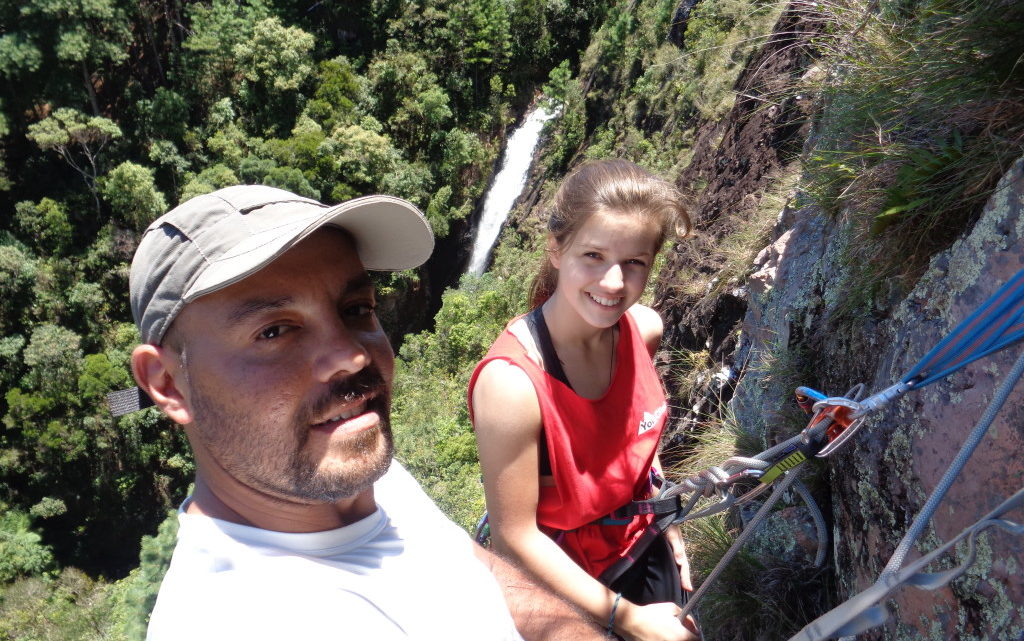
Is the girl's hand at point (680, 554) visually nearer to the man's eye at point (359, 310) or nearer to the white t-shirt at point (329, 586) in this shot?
the white t-shirt at point (329, 586)

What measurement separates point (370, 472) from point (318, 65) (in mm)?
23482

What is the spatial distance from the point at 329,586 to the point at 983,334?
1.24m

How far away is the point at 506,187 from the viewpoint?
20.4 m

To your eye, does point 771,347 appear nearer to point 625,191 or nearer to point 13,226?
point 625,191

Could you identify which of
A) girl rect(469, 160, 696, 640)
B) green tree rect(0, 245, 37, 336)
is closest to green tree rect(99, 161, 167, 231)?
green tree rect(0, 245, 37, 336)

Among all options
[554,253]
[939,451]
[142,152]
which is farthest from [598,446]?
[142,152]

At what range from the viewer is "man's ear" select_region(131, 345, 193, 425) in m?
1.18

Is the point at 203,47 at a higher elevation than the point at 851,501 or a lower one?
lower

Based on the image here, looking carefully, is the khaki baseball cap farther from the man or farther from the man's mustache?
the man's mustache

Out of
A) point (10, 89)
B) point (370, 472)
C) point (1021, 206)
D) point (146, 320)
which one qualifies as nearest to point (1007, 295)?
point (1021, 206)

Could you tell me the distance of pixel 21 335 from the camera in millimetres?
19656

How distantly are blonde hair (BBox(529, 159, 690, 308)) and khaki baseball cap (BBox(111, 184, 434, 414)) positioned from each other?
0.73m

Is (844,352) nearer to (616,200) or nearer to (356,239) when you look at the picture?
(616,200)

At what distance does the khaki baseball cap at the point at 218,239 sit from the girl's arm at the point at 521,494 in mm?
542
